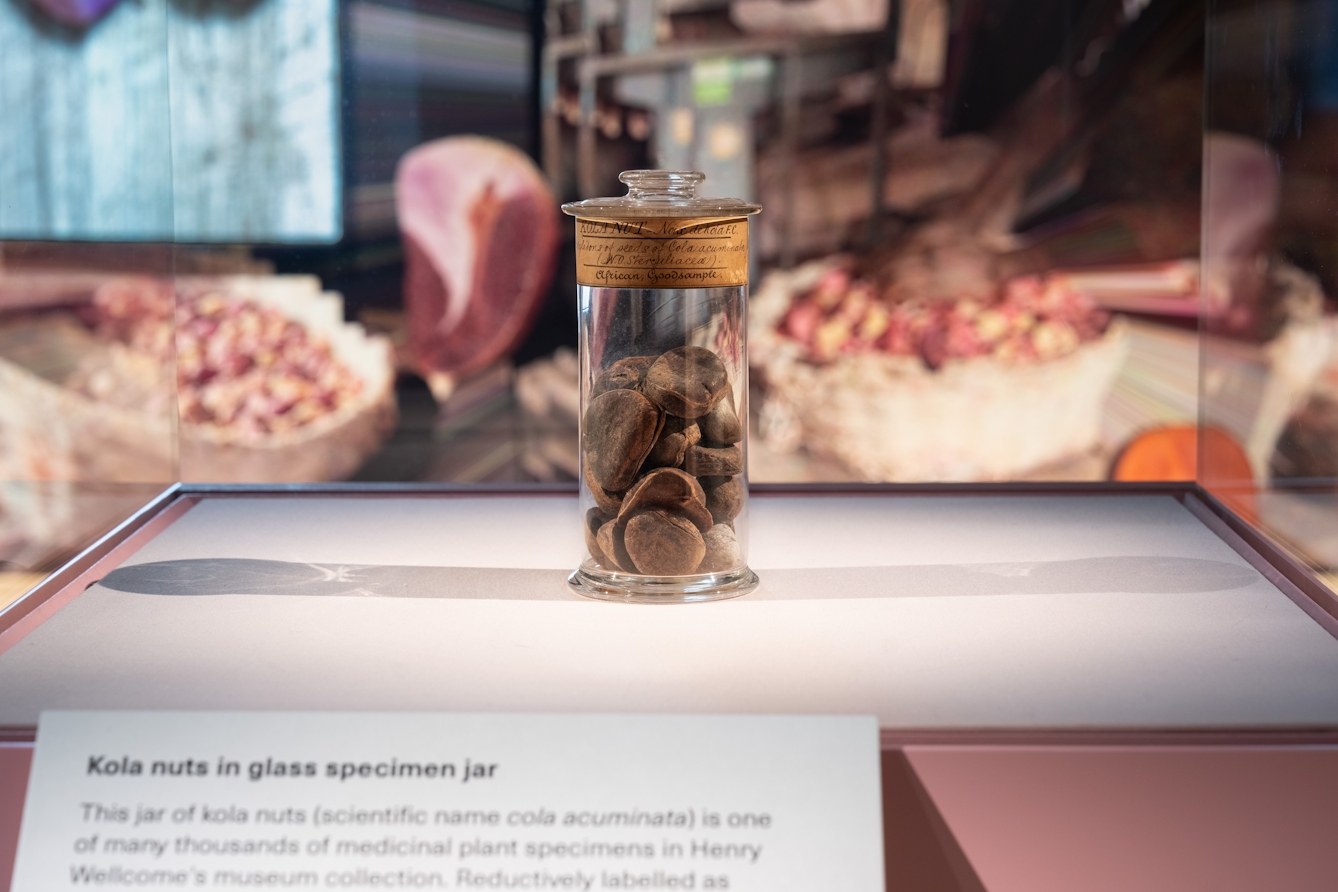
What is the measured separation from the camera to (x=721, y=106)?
4.93ft

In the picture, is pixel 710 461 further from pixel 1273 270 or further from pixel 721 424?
pixel 1273 270

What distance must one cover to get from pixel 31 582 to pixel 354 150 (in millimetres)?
621

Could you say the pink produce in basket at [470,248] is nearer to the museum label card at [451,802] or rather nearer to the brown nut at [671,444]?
the brown nut at [671,444]

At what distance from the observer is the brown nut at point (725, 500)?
87 cm

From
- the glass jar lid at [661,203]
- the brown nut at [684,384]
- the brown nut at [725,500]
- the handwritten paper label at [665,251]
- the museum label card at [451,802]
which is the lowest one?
the museum label card at [451,802]

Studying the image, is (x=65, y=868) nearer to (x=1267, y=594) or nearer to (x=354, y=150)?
(x=1267, y=594)

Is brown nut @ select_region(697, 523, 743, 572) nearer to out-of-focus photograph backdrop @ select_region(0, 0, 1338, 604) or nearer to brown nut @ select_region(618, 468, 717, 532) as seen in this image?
brown nut @ select_region(618, 468, 717, 532)

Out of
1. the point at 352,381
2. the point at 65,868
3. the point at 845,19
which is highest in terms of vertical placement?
the point at 845,19

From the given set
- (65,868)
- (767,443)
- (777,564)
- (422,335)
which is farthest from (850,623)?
(422,335)

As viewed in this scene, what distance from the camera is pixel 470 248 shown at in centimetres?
154

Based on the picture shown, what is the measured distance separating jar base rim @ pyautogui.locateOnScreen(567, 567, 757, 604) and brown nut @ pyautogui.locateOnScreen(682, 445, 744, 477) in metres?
0.08

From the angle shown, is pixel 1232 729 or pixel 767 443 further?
pixel 767 443

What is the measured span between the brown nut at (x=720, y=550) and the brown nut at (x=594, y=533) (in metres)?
0.07

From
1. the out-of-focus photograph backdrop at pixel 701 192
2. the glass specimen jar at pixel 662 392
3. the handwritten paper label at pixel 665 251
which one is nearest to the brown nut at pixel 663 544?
the glass specimen jar at pixel 662 392
